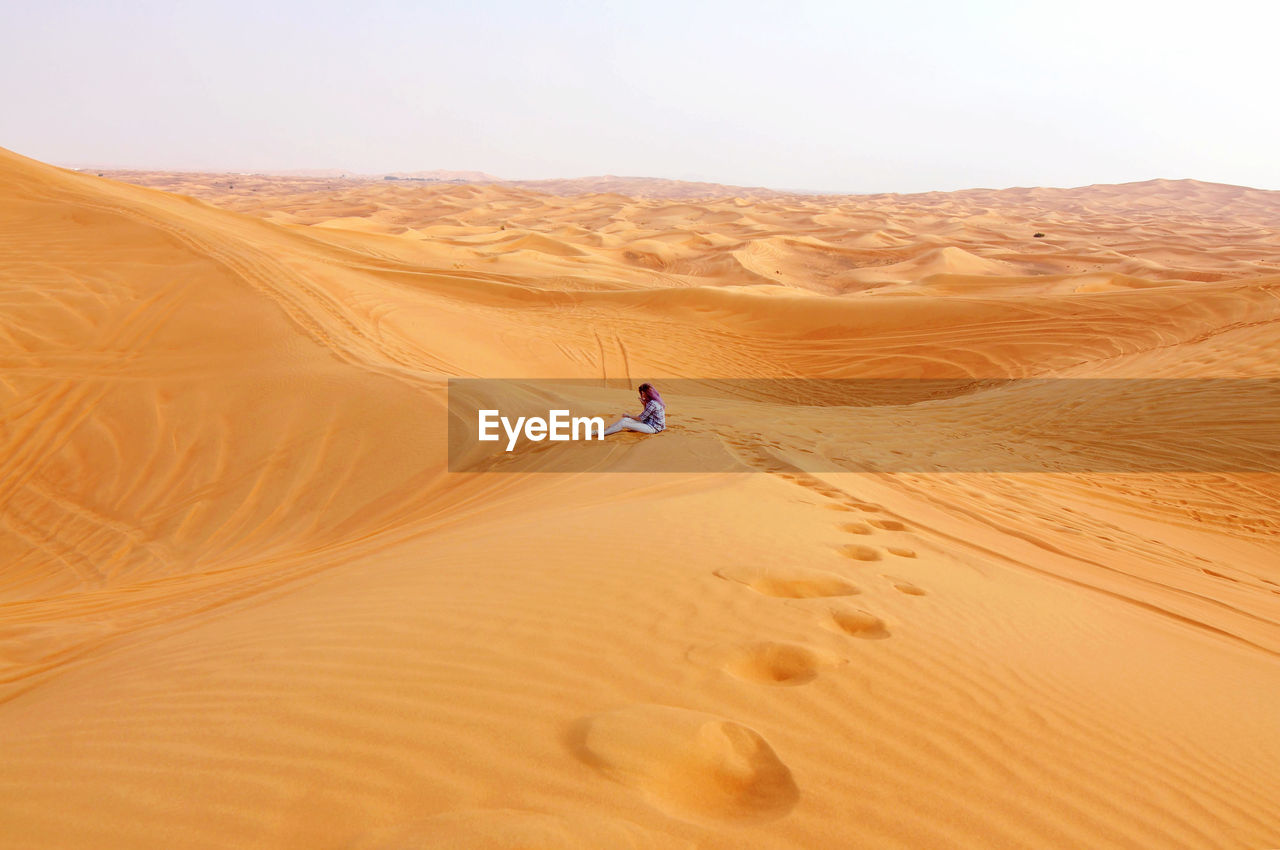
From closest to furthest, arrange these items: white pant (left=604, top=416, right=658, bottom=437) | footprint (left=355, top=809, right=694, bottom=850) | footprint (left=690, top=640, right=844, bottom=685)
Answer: footprint (left=355, top=809, right=694, bottom=850)
footprint (left=690, top=640, right=844, bottom=685)
white pant (left=604, top=416, right=658, bottom=437)

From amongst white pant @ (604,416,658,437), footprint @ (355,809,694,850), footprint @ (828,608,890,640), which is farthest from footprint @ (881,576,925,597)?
white pant @ (604,416,658,437)

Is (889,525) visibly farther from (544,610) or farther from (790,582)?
(544,610)

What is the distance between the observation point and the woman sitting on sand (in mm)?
7191

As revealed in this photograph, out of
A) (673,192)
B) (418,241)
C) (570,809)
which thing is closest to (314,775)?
(570,809)

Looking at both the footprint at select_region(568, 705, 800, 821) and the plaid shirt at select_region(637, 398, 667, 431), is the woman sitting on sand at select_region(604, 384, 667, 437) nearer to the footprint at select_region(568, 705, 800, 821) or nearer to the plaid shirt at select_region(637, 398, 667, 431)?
the plaid shirt at select_region(637, 398, 667, 431)

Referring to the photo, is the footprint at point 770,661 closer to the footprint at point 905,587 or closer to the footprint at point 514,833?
the footprint at point 514,833

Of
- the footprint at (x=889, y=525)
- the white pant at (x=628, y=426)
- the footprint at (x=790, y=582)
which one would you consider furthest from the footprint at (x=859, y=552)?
the white pant at (x=628, y=426)

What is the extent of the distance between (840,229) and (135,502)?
40145mm

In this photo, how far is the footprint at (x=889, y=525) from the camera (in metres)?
4.68

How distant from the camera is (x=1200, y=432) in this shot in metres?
8.18

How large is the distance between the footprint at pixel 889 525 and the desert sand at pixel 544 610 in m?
0.03

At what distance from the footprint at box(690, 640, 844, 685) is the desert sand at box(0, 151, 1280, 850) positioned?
0.02 metres

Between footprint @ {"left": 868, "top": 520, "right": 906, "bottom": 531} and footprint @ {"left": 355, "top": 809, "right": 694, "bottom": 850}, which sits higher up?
footprint @ {"left": 355, "top": 809, "right": 694, "bottom": 850}

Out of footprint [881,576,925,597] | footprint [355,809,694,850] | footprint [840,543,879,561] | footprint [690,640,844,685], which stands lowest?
footprint [840,543,879,561]
